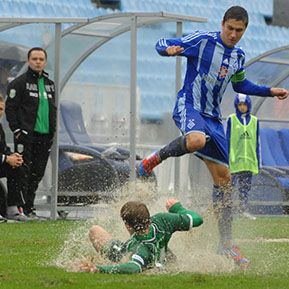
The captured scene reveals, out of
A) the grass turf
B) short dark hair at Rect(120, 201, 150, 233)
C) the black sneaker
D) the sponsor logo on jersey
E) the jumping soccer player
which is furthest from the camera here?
the sponsor logo on jersey

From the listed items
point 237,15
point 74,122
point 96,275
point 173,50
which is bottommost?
point 96,275

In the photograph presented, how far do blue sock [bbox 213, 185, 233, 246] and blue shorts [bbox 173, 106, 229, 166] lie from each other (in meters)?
0.27

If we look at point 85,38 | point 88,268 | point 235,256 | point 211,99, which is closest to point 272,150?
point 85,38

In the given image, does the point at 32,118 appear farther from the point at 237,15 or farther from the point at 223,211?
the point at 237,15

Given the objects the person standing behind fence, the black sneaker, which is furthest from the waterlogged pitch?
the person standing behind fence

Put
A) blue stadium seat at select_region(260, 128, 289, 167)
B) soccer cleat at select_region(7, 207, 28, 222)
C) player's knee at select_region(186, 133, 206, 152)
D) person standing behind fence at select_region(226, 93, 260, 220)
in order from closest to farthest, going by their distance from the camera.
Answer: player's knee at select_region(186, 133, 206, 152)
soccer cleat at select_region(7, 207, 28, 222)
person standing behind fence at select_region(226, 93, 260, 220)
blue stadium seat at select_region(260, 128, 289, 167)

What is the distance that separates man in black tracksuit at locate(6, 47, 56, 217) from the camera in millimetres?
16156

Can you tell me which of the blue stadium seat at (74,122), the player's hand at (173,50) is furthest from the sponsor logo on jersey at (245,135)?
the player's hand at (173,50)

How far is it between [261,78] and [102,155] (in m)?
4.27

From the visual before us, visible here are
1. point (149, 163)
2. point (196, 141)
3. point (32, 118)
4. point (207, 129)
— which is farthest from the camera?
point (32, 118)

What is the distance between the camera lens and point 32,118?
16.3 m

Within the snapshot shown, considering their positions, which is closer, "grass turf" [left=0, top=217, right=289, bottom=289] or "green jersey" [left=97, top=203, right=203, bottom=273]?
"grass turf" [left=0, top=217, right=289, bottom=289]

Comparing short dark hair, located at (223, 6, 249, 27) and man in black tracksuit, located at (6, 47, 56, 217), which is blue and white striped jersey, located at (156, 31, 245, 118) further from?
man in black tracksuit, located at (6, 47, 56, 217)

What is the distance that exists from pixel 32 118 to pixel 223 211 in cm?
642
